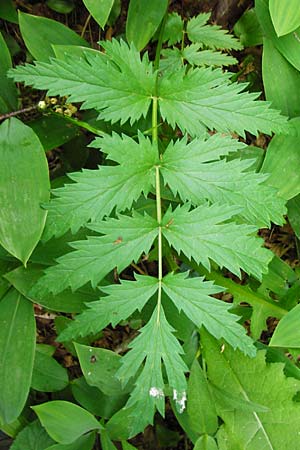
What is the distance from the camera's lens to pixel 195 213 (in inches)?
39.3

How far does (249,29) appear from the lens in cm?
151

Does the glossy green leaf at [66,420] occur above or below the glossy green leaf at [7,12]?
below

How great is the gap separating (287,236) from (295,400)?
0.63 metres

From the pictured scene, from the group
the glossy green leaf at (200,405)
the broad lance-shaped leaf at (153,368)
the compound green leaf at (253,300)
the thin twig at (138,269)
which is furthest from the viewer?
the thin twig at (138,269)

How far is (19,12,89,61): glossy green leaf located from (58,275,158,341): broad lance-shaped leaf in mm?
600

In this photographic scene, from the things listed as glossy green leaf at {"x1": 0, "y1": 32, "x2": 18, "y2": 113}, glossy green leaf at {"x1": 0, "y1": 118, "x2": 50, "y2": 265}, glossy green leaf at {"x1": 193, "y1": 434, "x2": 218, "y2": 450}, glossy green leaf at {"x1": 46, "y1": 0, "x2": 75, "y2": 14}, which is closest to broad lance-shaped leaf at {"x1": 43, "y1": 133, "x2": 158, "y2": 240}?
glossy green leaf at {"x1": 0, "y1": 118, "x2": 50, "y2": 265}

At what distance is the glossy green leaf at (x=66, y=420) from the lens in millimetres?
1251

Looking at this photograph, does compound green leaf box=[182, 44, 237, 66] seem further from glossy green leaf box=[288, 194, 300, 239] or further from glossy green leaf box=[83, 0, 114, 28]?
glossy green leaf box=[288, 194, 300, 239]

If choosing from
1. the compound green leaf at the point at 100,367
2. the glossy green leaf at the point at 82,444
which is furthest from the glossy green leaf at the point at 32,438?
the compound green leaf at the point at 100,367

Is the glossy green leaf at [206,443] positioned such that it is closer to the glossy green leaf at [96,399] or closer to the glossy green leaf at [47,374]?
the glossy green leaf at [96,399]

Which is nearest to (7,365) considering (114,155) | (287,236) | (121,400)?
(121,400)

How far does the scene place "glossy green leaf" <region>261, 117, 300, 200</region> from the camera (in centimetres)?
128

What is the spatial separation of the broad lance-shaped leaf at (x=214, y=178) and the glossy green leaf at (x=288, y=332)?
1.02ft

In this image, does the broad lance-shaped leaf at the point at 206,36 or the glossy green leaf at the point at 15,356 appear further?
the broad lance-shaped leaf at the point at 206,36
